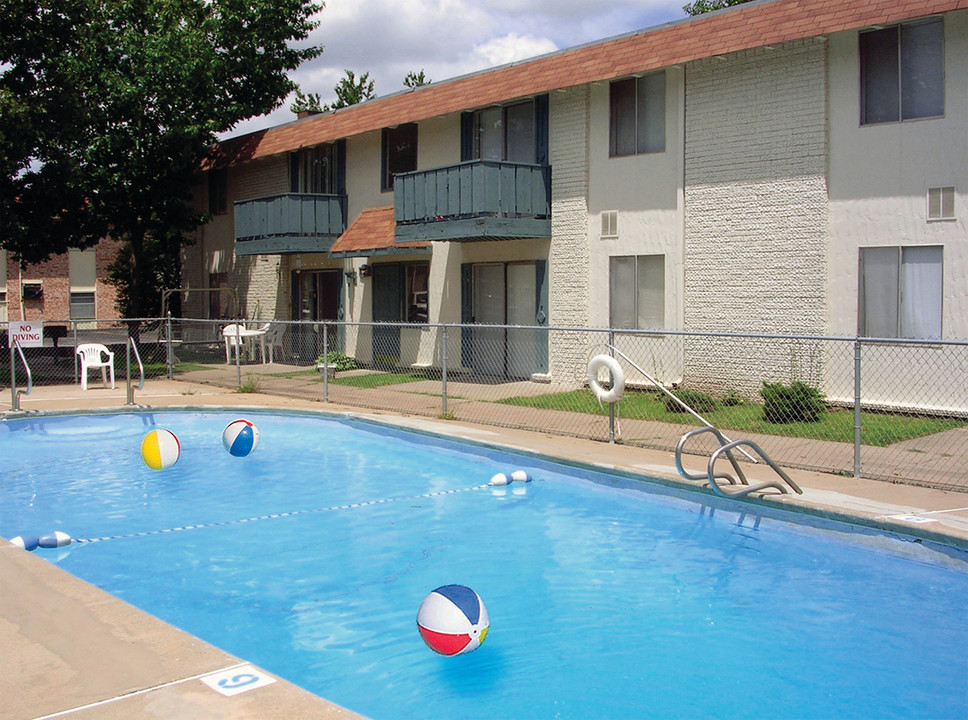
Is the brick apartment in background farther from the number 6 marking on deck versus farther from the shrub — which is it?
the number 6 marking on deck

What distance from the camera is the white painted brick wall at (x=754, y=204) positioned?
15523 millimetres

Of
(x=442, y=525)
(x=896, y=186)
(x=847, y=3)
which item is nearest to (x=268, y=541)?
(x=442, y=525)

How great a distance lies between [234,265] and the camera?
30.2 meters

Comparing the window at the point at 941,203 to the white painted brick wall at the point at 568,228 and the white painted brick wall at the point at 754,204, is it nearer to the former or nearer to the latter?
the white painted brick wall at the point at 754,204

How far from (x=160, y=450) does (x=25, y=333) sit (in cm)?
745

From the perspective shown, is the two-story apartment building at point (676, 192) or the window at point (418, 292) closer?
the two-story apartment building at point (676, 192)

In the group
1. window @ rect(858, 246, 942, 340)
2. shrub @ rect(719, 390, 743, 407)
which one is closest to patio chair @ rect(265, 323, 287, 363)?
shrub @ rect(719, 390, 743, 407)

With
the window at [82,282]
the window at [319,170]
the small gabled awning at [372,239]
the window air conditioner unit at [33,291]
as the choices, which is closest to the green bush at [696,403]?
the small gabled awning at [372,239]

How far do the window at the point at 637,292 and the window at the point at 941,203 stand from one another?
197 inches

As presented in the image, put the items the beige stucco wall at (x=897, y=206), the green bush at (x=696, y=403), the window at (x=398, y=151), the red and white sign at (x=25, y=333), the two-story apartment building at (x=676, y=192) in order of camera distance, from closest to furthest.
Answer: the beige stucco wall at (x=897, y=206) < the two-story apartment building at (x=676, y=192) < the green bush at (x=696, y=403) < the red and white sign at (x=25, y=333) < the window at (x=398, y=151)

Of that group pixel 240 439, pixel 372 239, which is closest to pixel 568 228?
pixel 372 239

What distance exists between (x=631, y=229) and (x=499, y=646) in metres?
12.9

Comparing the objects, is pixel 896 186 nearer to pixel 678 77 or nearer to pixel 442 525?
pixel 678 77

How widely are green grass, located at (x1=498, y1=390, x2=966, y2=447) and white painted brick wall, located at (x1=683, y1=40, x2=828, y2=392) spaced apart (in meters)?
1.36
